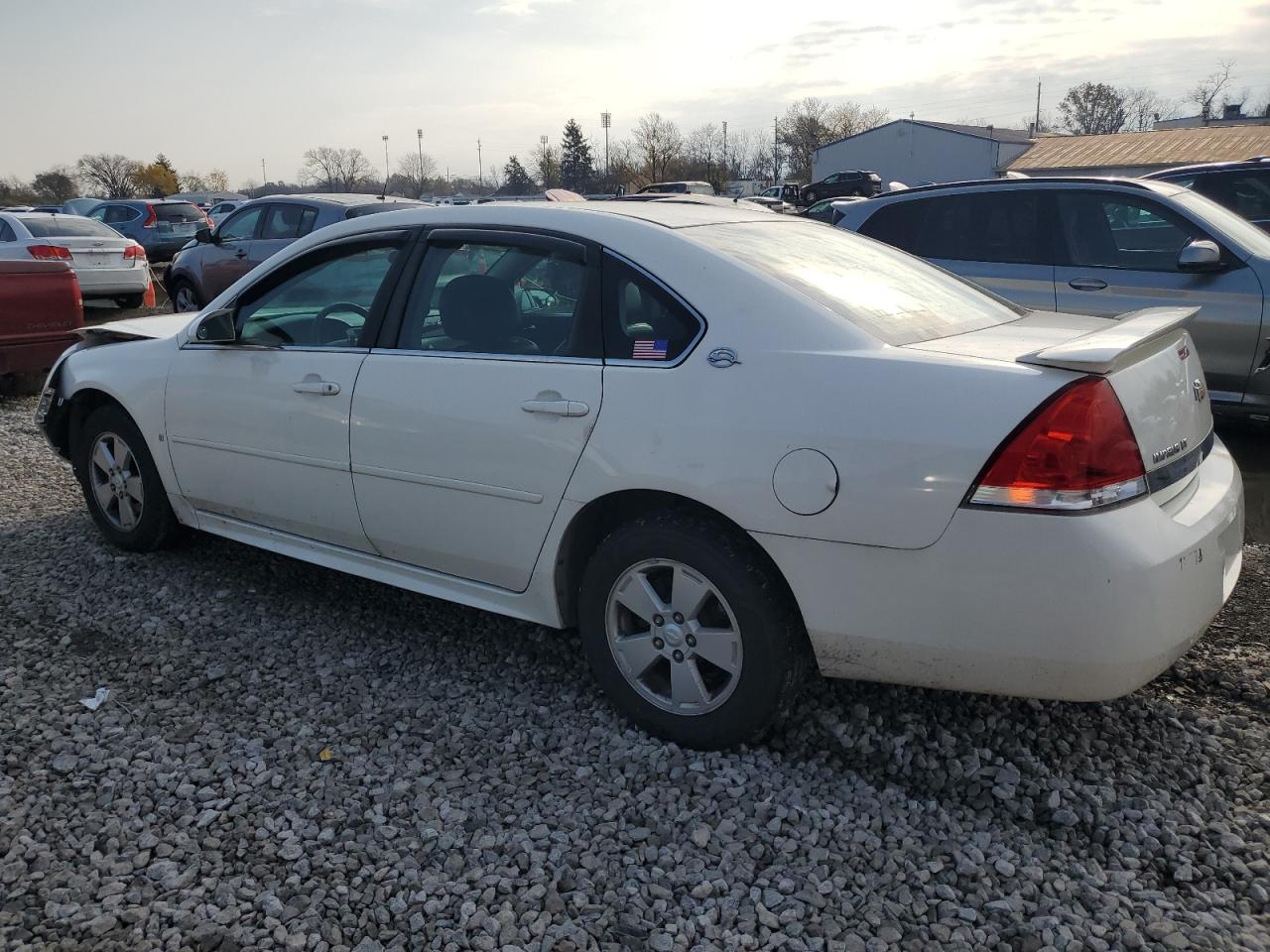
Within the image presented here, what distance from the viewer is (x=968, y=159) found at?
60.6 m

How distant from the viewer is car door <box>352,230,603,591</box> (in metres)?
3.18

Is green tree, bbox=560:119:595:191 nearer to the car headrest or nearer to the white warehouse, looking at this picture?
the white warehouse

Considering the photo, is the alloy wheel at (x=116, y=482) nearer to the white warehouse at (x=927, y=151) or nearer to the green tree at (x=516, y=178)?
the white warehouse at (x=927, y=151)

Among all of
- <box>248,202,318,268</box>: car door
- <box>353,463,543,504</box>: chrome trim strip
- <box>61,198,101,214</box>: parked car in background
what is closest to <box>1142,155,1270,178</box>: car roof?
<box>353,463,543,504</box>: chrome trim strip

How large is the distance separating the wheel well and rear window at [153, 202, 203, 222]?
22.8 m

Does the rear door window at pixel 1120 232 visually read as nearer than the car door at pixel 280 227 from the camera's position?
Yes

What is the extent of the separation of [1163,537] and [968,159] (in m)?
63.7

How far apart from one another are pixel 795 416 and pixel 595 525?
81 centimetres

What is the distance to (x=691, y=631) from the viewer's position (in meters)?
2.99

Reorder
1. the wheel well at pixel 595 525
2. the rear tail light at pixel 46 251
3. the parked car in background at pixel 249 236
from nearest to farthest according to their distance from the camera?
the wheel well at pixel 595 525 < the parked car in background at pixel 249 236 < the rear tail light at pixel 46 251

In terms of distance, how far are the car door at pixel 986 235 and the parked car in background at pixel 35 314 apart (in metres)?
6.89

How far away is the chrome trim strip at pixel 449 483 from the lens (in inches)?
127

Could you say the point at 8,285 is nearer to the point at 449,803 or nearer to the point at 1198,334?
the point at 449,803

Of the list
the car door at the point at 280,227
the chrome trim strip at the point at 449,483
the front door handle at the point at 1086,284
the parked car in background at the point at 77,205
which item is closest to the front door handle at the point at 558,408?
the chrome trim strip at the point at 449,483
